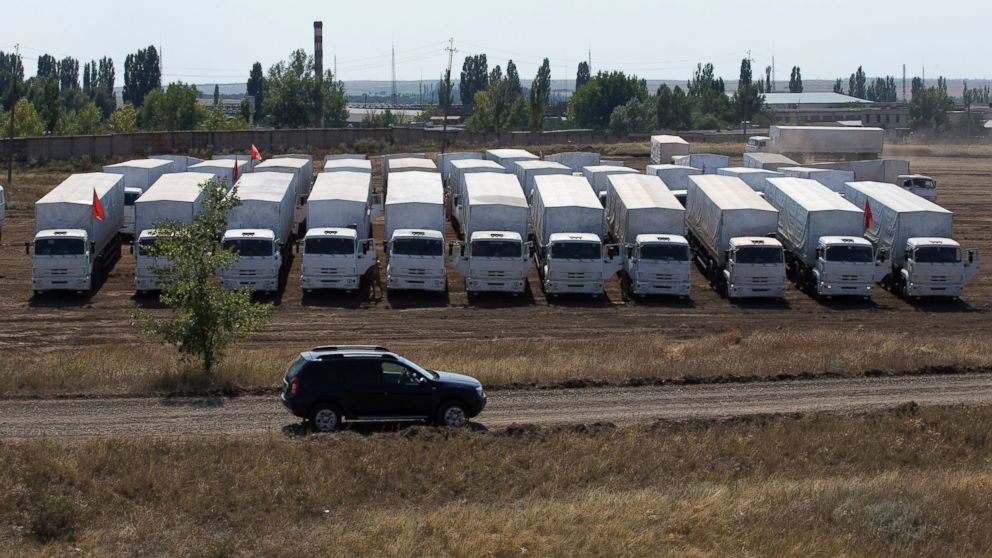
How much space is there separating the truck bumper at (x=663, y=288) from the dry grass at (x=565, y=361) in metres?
5.28

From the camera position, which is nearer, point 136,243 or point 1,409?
point 1,409

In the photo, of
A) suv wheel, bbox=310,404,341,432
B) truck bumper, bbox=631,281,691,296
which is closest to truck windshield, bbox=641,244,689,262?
truck bumper, bbox=631,281,691,296

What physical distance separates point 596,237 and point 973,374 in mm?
13804

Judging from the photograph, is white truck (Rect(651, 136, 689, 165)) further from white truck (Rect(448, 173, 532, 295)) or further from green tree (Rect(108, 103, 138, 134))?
green tree (Rect(108, 103, 138, 134))

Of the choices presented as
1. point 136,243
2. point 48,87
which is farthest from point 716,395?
point 48,87

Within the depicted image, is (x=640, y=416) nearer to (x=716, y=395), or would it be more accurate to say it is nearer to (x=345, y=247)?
(x=716, y=395)

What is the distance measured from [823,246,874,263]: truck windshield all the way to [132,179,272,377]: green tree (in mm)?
19224

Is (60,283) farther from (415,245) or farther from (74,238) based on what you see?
(415,245)

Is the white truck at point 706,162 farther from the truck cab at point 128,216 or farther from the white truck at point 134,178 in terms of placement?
the truck cab at point 128,216

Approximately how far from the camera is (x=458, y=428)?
2170 centimetres

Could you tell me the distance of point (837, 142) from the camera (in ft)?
251

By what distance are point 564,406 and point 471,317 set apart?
467 inches

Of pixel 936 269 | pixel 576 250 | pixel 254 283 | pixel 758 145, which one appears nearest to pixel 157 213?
pixel 254 283

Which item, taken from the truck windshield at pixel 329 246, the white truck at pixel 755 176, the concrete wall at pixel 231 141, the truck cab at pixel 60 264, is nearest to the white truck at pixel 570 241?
the truck windshield at pixel 329 246
